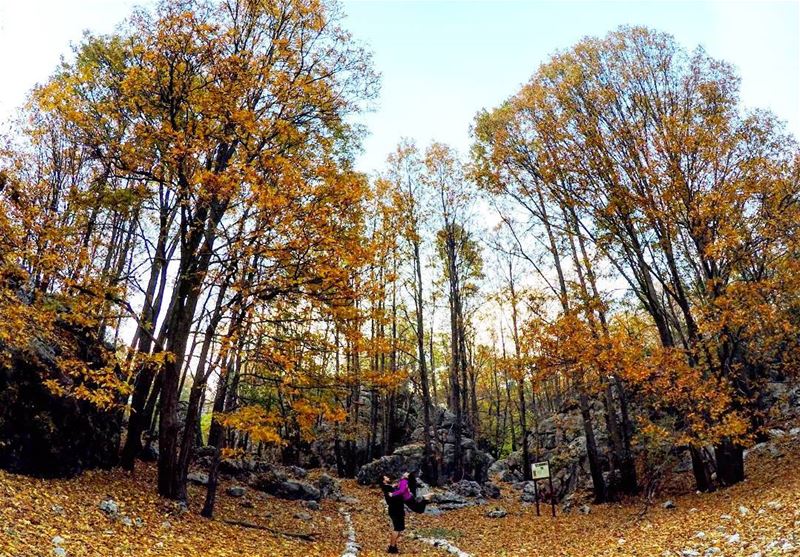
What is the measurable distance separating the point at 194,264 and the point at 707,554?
1107cm

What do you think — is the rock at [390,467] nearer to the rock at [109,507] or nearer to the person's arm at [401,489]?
the person's arm at [401,489]

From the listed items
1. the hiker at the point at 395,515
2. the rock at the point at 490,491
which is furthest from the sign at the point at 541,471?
the hiker at the point at 395,515

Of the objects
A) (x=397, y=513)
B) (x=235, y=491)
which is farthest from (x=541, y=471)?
(x=235, y=491)

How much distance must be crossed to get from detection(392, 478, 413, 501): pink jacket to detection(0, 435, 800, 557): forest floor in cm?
106

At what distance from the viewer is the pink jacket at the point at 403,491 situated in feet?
34.8

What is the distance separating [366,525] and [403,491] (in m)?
4.61

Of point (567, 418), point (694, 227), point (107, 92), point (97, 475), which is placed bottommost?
point (97, 475)

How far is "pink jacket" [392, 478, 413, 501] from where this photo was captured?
10.6 metres

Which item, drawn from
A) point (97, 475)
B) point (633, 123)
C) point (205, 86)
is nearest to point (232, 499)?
point (97, 475)

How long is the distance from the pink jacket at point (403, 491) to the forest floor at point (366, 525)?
1056mm

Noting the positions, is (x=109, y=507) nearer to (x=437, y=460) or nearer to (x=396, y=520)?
(x=396, y=520)

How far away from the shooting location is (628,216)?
45.4 ft

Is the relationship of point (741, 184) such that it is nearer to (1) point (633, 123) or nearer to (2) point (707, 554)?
(1) point (633, 123)

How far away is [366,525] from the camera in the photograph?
47.2 ft
